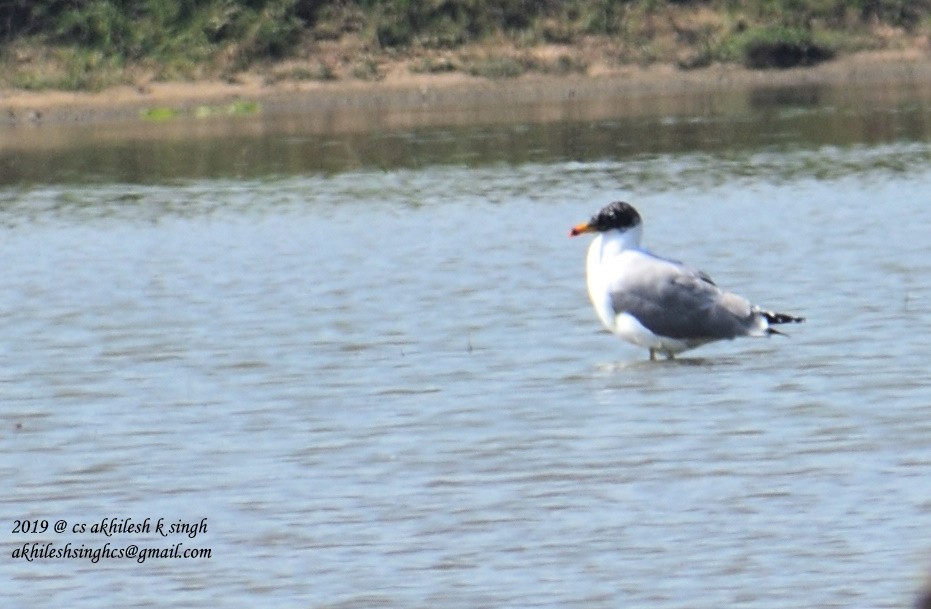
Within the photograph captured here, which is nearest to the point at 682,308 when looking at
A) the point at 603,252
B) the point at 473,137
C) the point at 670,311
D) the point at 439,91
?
the point at 670,311

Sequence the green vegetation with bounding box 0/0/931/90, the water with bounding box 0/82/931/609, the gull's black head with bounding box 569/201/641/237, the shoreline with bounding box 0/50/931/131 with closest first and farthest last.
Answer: the water with bounding box 0/82/931/609 → the gull's black head with bounding box 569/201/641/237 → the shoreline with bounding box 0/50/931/131 → the green vegetation with bounding box 0/0/931/90

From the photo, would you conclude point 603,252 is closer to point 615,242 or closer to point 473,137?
point 615,242

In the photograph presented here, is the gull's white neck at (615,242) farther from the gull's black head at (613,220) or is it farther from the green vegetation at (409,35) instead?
the green vegetation at (409,35)

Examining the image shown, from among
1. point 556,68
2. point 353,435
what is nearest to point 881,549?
point 353,435

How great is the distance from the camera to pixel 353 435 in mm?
9711

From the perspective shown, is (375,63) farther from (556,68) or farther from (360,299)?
(360,299)

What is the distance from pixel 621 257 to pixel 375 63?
24.9 metres

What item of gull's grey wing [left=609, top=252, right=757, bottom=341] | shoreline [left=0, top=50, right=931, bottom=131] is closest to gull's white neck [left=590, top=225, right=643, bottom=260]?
gull's grey wing [left=609, top=252, right=757, bottom=341]

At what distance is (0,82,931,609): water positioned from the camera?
7445 millimetres

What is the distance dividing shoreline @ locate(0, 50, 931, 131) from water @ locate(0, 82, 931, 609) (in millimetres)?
14846

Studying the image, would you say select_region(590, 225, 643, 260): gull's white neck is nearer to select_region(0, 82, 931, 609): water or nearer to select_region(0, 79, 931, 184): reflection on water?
select_region(0, 82, 931, 609): water

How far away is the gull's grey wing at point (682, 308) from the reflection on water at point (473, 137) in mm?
13660

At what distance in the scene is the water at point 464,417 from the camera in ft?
24.4

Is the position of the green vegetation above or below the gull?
below
